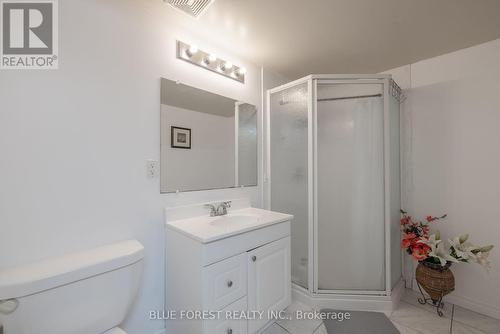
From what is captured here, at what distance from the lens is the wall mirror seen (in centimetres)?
148

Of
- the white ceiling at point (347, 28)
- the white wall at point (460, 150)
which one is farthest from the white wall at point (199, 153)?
the white wall at point (460, 150)

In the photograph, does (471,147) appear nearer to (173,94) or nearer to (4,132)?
(173,94)

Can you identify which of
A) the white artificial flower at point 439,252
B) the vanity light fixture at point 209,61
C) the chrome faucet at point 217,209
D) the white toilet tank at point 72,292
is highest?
the vanity light fixture at point 209,61

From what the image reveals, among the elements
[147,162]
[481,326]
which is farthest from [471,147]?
[147,162]

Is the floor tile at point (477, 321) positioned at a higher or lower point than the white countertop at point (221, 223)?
lower

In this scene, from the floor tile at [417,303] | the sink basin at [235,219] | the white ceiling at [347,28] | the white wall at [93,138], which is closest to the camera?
the white wall at [93,138]

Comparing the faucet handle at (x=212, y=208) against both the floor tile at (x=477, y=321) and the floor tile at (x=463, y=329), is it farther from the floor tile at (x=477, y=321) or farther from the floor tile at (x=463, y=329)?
the floor tile at (x=477, y=321)

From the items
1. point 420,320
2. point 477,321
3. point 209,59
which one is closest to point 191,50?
point 209,59

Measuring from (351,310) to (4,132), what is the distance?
8.18 feet

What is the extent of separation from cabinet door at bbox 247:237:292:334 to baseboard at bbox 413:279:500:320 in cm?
149

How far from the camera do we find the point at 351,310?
1.77 metres

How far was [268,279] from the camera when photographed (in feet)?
4.93

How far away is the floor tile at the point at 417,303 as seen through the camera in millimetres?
1750

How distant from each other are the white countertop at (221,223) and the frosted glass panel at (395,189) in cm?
106
